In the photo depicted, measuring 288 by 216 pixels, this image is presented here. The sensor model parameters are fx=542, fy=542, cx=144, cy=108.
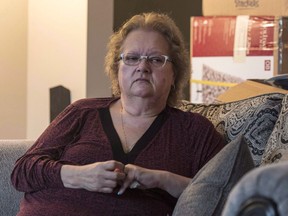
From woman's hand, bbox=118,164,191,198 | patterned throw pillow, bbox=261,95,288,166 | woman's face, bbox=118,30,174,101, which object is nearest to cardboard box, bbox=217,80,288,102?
woman's face, bbox=118,30,174,101

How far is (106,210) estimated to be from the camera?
1.53 m

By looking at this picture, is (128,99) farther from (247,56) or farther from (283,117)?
(247,56)

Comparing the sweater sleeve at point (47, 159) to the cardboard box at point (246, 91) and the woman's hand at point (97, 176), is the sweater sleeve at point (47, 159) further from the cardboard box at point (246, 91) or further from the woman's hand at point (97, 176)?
the cardboard box at point (246, 91)

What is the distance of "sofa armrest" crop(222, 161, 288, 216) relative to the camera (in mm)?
635

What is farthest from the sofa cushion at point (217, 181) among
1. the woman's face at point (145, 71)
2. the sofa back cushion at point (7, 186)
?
the sofa back cushion at point (7, 186)

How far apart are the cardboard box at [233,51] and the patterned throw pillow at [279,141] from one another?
4.39ft

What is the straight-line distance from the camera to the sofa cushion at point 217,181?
1051mm

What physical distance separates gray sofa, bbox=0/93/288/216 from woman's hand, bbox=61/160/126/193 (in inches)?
13.3

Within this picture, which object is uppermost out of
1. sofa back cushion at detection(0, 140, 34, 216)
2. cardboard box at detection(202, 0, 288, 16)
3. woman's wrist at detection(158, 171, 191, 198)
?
cardboard box at detection(202, 0, 288, 16)

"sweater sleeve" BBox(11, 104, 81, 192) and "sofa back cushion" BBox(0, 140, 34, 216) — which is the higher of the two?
"sweater sleeve" BBox(11, 104, 81, 192)

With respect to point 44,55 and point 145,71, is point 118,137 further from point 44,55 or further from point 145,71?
point 44,55

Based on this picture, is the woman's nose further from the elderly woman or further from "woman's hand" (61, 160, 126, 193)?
"woman's hand" (61, 160, 126, 193)

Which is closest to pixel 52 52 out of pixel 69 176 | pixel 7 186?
pixel 7 186

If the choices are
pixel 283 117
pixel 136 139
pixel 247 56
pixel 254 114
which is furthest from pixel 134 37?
pixel 247 56
